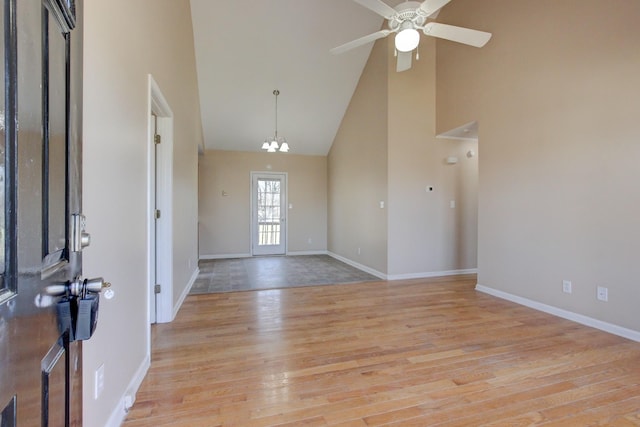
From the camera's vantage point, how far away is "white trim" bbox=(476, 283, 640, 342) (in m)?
2.62

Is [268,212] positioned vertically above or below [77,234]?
above

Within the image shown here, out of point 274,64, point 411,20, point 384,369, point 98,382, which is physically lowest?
point 384,369

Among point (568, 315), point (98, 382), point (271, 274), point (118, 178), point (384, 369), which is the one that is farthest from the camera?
point (271, 274)

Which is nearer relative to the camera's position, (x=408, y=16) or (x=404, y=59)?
(x=408, y=16)

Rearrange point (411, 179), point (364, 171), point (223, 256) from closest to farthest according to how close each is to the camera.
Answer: point (411, 179)
point (364, 171)
point (223, 256)

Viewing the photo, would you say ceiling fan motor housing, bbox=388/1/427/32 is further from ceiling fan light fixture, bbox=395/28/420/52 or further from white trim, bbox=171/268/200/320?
white trim, bbox=171/268/200/320

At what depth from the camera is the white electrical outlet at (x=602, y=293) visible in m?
2.77

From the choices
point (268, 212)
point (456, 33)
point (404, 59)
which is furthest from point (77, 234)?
point (268, 212)

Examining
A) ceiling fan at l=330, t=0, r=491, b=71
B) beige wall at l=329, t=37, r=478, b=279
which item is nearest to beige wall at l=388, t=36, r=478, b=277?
beige wall at l=329, t=37, r=478, b=279

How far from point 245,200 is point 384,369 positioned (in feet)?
18.8

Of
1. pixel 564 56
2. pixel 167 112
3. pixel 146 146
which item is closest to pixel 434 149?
pixel 564 56

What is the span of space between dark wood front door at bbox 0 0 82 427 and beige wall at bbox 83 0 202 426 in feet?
1.69

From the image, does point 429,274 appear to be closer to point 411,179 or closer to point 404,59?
point 411,179

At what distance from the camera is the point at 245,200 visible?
23.6 feet
